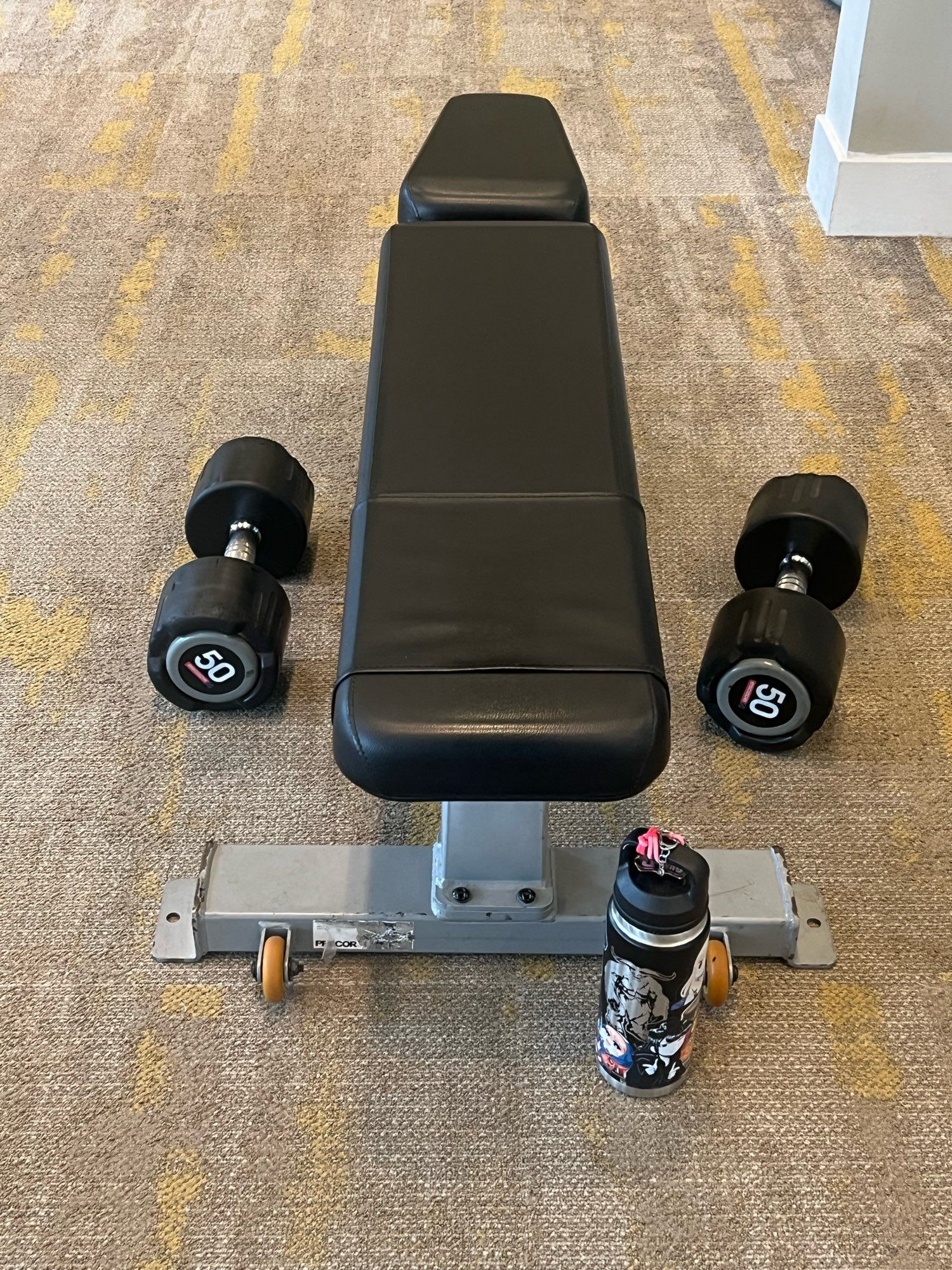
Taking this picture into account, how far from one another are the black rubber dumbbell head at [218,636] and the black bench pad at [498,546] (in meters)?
0.33

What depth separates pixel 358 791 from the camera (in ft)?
5.26

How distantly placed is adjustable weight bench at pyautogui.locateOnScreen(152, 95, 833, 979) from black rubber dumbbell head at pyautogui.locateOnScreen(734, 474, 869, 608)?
38 cm

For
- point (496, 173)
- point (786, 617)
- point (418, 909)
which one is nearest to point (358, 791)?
point (418, 909)

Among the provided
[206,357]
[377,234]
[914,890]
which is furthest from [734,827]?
[377,234]

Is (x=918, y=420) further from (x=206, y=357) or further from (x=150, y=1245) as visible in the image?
(x=150, y=1245)

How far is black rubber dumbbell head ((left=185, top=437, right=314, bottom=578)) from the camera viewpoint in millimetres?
1788

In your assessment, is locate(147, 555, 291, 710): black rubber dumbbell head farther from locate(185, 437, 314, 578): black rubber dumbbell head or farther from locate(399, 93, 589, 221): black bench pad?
locate(399, 93, 589, 221): black bench pad

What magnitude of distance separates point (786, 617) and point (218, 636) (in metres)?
0.72

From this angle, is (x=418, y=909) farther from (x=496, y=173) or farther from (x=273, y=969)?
(x=496, y=173)

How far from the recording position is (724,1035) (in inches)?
53.3

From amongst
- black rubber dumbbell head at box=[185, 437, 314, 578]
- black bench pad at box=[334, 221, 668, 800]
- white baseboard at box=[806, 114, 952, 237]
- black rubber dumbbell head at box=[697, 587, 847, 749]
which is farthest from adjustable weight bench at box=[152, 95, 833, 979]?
white baseboard at box=[806, 114, 952, 237]

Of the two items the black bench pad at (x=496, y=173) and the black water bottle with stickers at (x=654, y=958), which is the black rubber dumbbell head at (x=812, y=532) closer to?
the black bench pad at (x=496, y=173)

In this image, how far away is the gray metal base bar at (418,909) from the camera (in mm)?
1382

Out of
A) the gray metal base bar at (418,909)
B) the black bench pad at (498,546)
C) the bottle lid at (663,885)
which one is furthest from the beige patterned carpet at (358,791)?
the black bench pad at (498,546)
